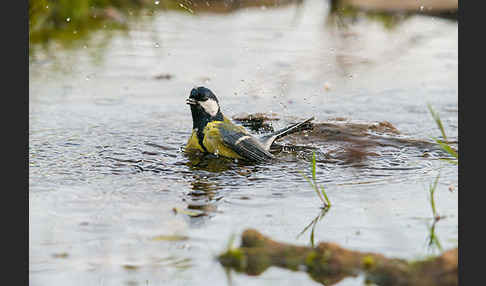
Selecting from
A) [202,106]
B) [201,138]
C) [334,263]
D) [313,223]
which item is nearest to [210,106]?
[202,106]

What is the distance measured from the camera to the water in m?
3.74

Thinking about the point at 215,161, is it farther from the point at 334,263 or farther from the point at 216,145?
the point at 334,263

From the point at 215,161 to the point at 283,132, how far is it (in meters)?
0.74

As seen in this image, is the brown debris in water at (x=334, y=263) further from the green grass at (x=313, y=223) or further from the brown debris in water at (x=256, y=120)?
the brown debris in water at (x=256, y=120)

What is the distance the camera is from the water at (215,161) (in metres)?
3.74

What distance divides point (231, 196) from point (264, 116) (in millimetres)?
2251

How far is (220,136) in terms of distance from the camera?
5.72 m

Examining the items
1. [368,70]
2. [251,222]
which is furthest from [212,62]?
[251,222]

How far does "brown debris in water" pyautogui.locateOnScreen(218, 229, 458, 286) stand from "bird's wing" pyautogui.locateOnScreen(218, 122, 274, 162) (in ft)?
6.76

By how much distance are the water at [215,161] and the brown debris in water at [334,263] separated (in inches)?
3.4

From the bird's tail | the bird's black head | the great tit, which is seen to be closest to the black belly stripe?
the great tit

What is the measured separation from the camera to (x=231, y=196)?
466 centimetres

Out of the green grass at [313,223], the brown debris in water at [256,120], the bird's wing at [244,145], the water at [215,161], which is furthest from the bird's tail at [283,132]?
the green grass at [313,223]

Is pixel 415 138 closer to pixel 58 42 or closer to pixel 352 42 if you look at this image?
pixel 352 42
